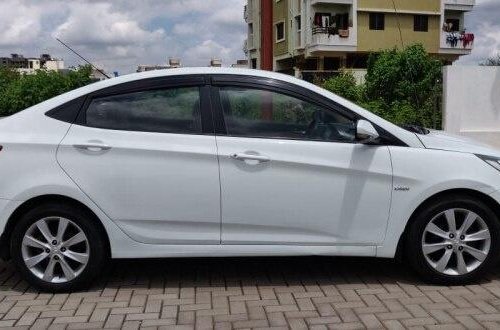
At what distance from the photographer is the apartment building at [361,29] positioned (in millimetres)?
44562

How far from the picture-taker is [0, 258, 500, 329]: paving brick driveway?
3910mm

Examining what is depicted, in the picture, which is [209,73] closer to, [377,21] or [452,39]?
[377,21]

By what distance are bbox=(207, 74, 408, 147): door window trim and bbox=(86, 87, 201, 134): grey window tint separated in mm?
141

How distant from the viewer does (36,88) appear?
59.3ft

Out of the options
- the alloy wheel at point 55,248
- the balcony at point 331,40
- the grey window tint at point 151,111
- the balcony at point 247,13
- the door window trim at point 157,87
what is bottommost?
the alloy wheel at point 55,248

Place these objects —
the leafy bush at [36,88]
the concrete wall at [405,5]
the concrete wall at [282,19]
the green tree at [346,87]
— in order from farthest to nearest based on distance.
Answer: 1. the concrete wall at [282,19]
2. the concrete wall at [405,5]
3. the leafy bush at [36,88]
4. the green tree at [346,87]

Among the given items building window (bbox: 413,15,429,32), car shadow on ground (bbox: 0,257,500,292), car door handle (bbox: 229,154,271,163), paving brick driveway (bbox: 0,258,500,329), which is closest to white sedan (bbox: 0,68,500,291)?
car door handle (bbox: 229,154,271,163)

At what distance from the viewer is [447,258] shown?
14.6 feet

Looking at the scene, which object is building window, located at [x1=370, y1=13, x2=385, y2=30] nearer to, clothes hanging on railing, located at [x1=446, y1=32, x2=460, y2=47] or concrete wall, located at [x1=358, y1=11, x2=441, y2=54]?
concrete wall, located at [x1=358, y1=11, x2=441, y2=54]

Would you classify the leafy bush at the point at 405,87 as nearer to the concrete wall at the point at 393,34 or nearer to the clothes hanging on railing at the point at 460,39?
the concrete wall at the point at 393,34

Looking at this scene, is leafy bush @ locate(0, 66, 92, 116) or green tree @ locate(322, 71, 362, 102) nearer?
green tree @ locate(322, 71, 362, 102)

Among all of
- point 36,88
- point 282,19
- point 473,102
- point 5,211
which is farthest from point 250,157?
point 282,19

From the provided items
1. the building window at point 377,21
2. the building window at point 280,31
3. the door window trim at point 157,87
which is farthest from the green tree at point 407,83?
the building window at point 280,31

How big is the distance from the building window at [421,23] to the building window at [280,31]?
10731 millimetres
